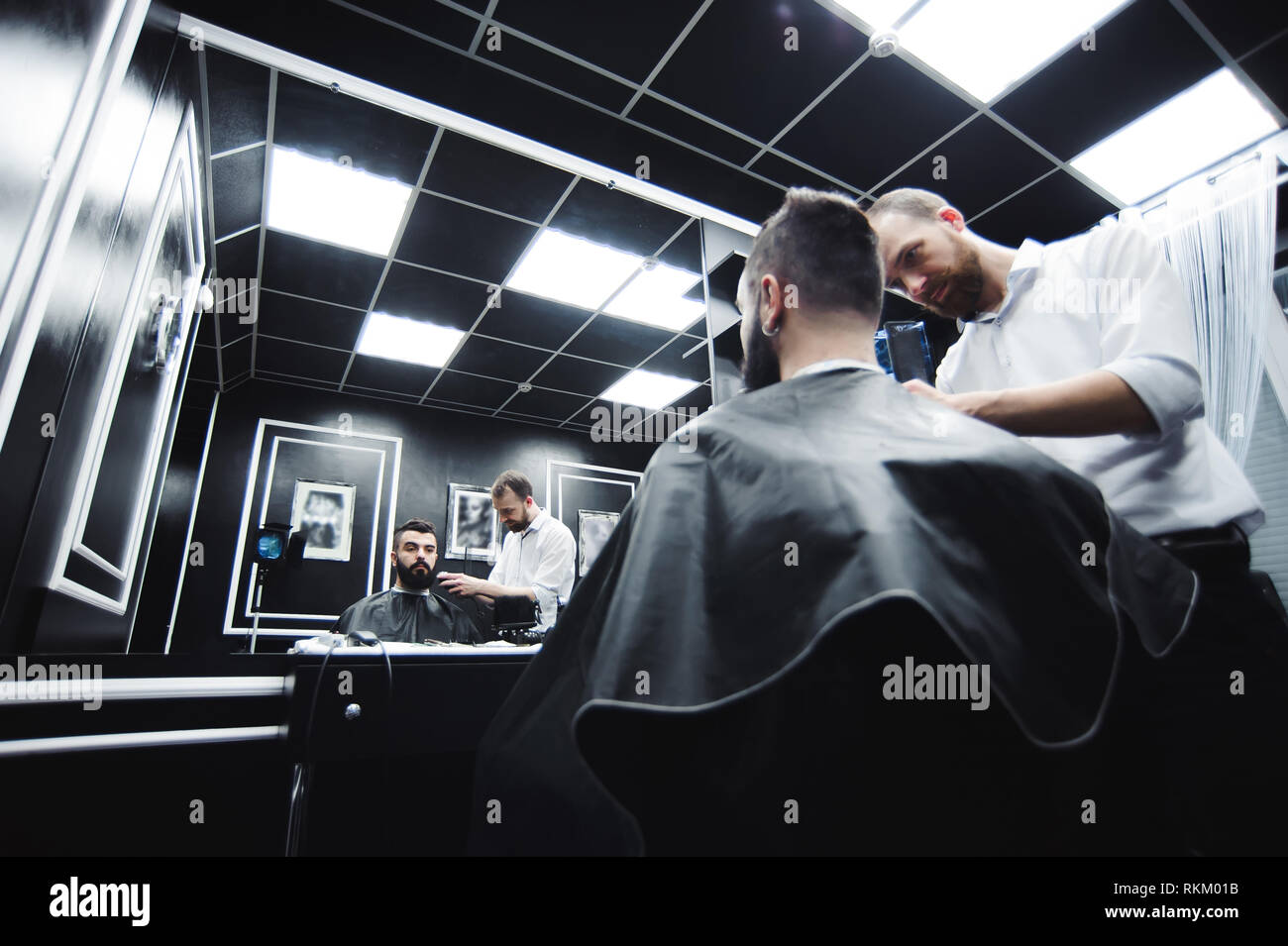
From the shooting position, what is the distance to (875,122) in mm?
3156

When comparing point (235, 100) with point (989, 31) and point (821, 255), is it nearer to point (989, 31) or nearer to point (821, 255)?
point (821, 255)

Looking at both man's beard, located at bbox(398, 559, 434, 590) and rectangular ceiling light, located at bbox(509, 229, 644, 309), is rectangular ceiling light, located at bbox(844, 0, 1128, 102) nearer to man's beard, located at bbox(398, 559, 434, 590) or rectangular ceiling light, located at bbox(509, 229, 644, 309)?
rectangular ceiling light, located at bbox(509, 229, 644, 309)

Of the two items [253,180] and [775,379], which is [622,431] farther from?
[775,379]

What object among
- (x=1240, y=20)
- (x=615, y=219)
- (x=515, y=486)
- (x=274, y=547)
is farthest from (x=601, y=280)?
(x=1240, y=20)

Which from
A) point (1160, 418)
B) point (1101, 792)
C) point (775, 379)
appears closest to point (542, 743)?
point (1101, 792)

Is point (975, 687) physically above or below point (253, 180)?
below

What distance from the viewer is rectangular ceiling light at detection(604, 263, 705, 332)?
4449 mm

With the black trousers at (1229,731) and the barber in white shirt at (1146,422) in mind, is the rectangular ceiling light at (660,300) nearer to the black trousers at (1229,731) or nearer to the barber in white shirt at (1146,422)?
the barber in white shirt at (1146,422)

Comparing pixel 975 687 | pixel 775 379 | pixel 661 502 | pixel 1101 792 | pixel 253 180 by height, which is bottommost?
pixel 1101 792

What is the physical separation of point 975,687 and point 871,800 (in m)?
0.16

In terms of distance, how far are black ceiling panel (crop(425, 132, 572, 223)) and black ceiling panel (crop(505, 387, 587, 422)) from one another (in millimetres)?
2606

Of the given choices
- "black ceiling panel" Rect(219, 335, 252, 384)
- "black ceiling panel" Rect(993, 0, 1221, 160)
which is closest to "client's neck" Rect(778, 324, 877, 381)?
"black ceiling panel" Rect(993, 0, 1221, 160)

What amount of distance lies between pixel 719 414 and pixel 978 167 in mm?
3362
